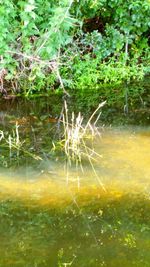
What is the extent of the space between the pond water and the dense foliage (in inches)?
81.0

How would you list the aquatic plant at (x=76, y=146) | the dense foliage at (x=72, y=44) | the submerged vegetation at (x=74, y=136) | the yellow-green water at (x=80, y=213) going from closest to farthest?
the yellow-green water at (x=80, y=213), the submerged vegetation at (x=74, y=136), the aquatic plant at (x=76, y=146), the dense foliage at (x=72, y=44)

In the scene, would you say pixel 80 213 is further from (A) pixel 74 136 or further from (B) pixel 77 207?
(A) pixel 74 136

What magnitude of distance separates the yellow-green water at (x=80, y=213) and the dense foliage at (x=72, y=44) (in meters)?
2.76

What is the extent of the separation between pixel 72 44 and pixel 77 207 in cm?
556

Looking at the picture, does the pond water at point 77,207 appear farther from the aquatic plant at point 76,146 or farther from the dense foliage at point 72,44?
the dense foliage at point 72,44

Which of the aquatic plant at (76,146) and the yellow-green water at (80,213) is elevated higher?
the aquatic plant at (76,146)

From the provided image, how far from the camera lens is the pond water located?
4566mm

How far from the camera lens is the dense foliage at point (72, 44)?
8.59 meters

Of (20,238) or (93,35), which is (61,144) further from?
(93,35)

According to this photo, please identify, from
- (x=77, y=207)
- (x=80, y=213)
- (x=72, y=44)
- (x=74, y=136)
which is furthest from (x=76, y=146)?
(x=72, y=44)

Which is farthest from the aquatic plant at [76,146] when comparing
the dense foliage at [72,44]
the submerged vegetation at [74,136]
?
the dense foliage at [72,44]

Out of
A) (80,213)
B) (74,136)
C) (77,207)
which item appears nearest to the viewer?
(80,213)

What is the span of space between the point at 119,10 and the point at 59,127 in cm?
378

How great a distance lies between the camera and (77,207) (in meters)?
5.39
